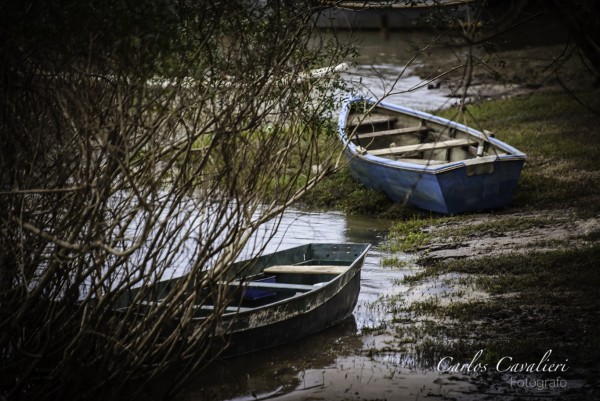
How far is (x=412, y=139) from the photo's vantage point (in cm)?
1495

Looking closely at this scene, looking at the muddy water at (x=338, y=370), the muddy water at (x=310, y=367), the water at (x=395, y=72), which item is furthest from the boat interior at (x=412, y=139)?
the muddy water at (x=310, y=367)

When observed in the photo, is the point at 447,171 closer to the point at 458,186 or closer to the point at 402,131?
the point at 458,186

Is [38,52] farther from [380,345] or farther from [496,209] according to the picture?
[496,209]

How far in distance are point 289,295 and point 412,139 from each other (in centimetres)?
664

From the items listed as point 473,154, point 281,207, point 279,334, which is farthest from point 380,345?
point 473,154

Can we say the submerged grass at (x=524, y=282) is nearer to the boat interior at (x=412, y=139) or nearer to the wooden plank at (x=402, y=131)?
the boat interior at (x=412, y=139)

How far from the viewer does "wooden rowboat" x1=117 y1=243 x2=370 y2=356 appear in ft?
26.5

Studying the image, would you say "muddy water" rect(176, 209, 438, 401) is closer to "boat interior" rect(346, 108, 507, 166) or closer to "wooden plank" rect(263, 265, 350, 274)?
"wooden plank" rect(263, 265, 350, 274)

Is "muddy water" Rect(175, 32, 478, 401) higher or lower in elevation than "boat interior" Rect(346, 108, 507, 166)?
lower

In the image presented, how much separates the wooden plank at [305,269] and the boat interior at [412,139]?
11.2ft

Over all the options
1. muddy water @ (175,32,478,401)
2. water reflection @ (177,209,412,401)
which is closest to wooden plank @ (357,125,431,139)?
water reflection @ (177,209,412,401)

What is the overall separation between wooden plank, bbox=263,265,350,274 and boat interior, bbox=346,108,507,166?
342 cm

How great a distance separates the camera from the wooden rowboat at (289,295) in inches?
318

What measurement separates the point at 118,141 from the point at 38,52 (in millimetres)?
1047
